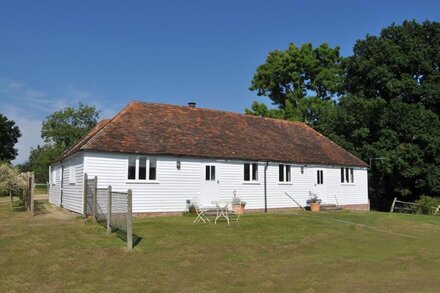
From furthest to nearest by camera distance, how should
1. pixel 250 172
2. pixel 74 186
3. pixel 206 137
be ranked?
pixel 206 137 → pixel 250 172 → pixel 74 186

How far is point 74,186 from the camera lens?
75.2 ft

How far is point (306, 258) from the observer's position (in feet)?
40.3

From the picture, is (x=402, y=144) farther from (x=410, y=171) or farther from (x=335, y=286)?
(x=335, y=286)

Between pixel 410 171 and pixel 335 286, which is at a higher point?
pixel 410 171

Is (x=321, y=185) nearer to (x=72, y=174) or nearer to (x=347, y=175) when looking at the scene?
(x=347, y=175)

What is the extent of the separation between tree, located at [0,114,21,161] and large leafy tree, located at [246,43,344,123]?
5027cm

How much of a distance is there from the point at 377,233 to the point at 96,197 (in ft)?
38.6

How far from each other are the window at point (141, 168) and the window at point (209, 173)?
3.20 meters

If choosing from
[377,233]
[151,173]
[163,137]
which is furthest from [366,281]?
[163,137]

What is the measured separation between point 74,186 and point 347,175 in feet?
63.1

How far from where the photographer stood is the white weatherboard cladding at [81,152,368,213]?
68.4 feet

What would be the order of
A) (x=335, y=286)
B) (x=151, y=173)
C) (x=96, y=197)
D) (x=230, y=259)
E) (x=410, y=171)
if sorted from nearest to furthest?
(x=335, y=286)
(x=230, y=259)
(x=96, y=197)
(x=151, y=173)
(x=410, y=171)

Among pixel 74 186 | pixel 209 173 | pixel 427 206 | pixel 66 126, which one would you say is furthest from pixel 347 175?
pixel 66 126

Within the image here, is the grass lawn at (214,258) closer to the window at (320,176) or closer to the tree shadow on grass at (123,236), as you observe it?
the tree shadow on grass at (123,236)
